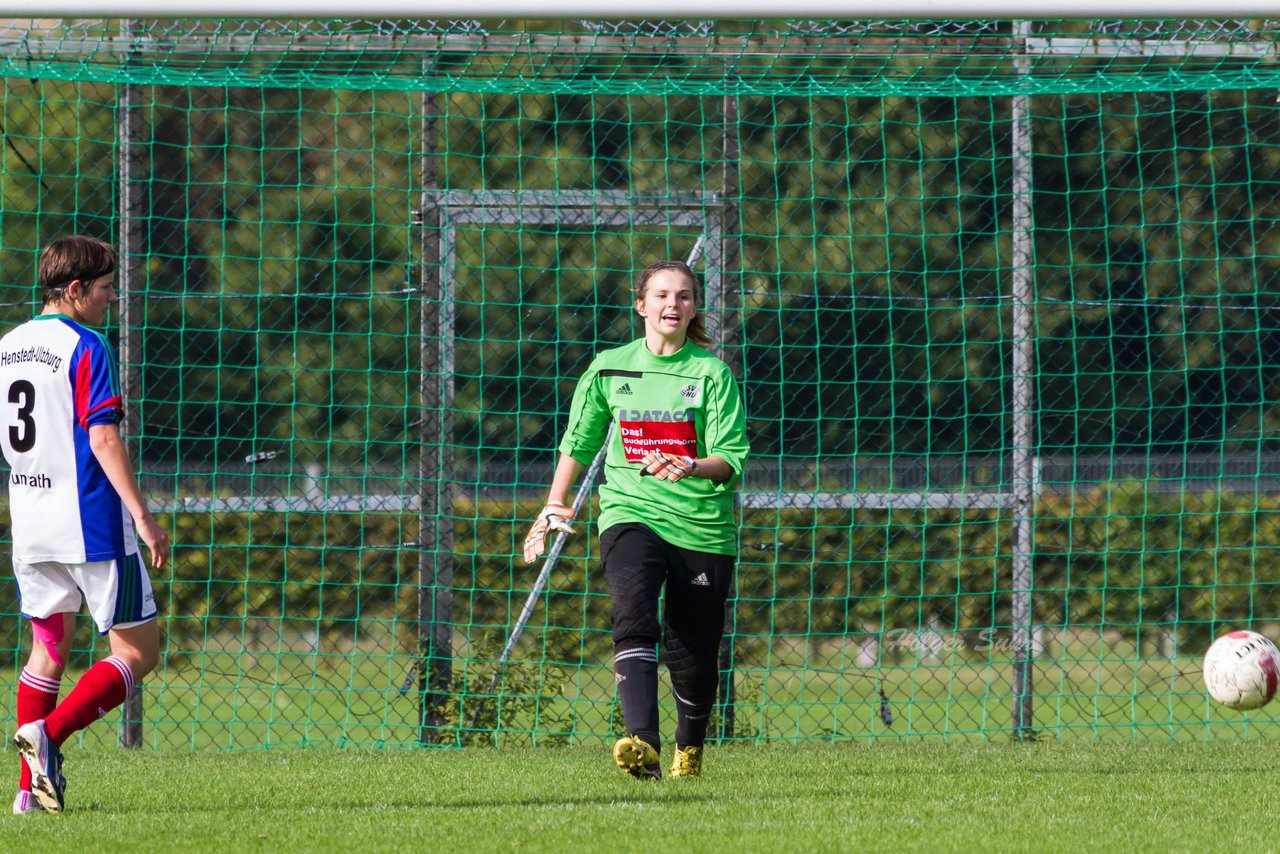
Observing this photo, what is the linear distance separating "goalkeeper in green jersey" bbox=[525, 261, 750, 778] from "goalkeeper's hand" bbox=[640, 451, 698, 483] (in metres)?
0.11

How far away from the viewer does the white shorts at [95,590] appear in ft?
14.4

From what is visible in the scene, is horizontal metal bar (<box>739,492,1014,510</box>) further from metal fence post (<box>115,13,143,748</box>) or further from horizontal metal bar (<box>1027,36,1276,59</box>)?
metal fence post (<box>115,13,143,748</box>)

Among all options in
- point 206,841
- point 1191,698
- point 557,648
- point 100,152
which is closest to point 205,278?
point 100,152

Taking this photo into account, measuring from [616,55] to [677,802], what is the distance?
404cm

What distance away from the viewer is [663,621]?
514cm

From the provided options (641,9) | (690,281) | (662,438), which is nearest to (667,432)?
(662,438)

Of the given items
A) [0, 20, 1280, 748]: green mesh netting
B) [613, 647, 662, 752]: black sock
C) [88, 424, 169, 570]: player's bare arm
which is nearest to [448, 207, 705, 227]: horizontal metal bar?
[0, 20, 1280, 748]: green mesh netting

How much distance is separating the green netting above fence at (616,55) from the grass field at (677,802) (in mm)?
2886

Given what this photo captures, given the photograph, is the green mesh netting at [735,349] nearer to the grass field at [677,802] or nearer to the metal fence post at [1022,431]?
the metal fence post at [1022,431]

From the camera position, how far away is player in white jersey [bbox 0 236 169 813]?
436cm

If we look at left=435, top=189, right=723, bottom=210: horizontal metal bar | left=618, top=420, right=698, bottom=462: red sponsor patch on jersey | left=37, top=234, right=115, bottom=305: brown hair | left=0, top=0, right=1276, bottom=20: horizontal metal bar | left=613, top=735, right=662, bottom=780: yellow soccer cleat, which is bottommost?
left=613, top=735, right=662, bottom=780: yellow soccer cleat

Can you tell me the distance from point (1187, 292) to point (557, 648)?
24.9ft

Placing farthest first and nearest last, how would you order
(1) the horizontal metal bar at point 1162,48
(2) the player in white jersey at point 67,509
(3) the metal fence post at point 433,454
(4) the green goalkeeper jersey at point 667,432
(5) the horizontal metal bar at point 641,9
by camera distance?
(1) the horizontal metal bar at point 1162,48, (3) the metal fence post at point 433,454, (4) the green goalkeeper jersey at point 667,432, (5) the horizontal metal bar at point 641,9, (2) the player in white jersey at point 67,509

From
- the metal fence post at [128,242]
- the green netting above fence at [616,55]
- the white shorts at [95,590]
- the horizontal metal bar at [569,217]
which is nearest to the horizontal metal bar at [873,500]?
the horizontal metal bar at [569,217]
